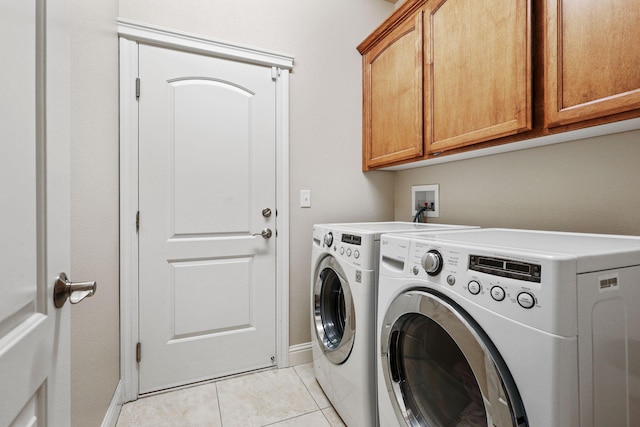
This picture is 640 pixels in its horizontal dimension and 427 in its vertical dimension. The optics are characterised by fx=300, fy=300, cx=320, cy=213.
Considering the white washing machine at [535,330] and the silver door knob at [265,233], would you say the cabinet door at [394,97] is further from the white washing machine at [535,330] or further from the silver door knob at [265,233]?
the white washing machine at [535,330]

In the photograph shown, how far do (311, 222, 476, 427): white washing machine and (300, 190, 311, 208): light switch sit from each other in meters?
0.40

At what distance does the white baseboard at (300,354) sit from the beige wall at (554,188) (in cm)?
126

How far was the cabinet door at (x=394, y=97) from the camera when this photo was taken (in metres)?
1.66

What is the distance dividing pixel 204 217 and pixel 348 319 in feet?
3.36

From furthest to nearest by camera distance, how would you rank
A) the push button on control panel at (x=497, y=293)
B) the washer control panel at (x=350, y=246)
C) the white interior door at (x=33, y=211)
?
the washer control panel at (x=350, y=246), the push button on control panel at (x=497, y=293), the white interior door at (x=33, y=211)

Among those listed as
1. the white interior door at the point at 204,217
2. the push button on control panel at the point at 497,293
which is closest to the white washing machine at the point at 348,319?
the white interior door at the point at 204,217

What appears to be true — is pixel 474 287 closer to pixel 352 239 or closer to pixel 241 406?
pixel 352 239

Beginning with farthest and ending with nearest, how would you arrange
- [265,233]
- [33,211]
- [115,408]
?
[265,233] < [115,408] < [33,211]

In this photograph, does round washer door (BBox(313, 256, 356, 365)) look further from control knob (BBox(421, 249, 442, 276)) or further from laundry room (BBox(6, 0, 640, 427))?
control knob (BBox(421, 249, 442, 276))

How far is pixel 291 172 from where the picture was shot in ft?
6.54

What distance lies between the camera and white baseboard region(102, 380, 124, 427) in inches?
53.4

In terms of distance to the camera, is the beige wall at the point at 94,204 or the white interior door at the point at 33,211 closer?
the white interior door at the point at 33,211

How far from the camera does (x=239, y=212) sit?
1862 mm

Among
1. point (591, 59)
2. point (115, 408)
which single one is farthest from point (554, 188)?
point (115, 408)
